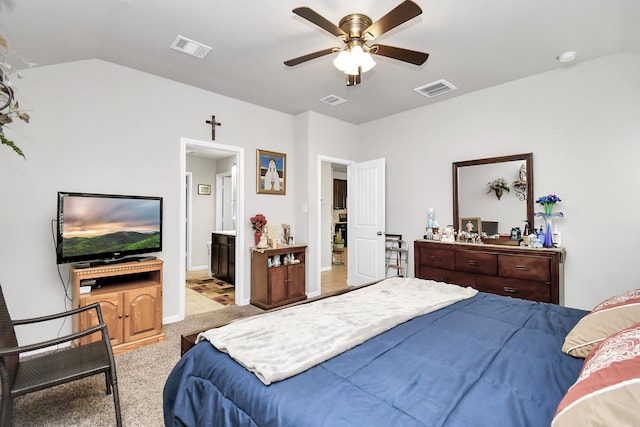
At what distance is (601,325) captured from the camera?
49.1 inches

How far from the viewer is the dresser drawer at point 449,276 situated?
348cm

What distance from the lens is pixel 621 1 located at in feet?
7.04

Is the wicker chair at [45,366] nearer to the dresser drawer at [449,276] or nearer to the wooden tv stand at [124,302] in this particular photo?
the wooden tv stand at [124,302]

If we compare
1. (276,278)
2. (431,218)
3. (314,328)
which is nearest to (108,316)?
(276,278)

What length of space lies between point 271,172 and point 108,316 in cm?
263

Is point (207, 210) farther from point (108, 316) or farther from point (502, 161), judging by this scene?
point (502, 161)

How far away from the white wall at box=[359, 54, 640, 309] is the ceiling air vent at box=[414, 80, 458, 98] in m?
0.36

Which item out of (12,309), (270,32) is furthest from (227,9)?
(12,309)

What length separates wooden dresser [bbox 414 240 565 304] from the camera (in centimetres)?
294

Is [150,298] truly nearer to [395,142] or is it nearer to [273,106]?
[273,106]

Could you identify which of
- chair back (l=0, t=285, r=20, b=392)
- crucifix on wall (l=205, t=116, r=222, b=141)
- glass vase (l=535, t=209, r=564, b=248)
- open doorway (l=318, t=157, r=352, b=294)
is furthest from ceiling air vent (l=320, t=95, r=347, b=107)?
chair back (l=0, t=285, r=20, b=392)

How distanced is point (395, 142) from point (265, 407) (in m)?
4.37

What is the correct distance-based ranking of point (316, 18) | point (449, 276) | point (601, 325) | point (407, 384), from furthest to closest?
1. point (449, 276)
2. point (316, 18)
3. point (601, 325)
4. point (407, 384)

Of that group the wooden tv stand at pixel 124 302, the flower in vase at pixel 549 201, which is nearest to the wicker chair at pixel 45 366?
the wooden tv stand at pixel 124 302
